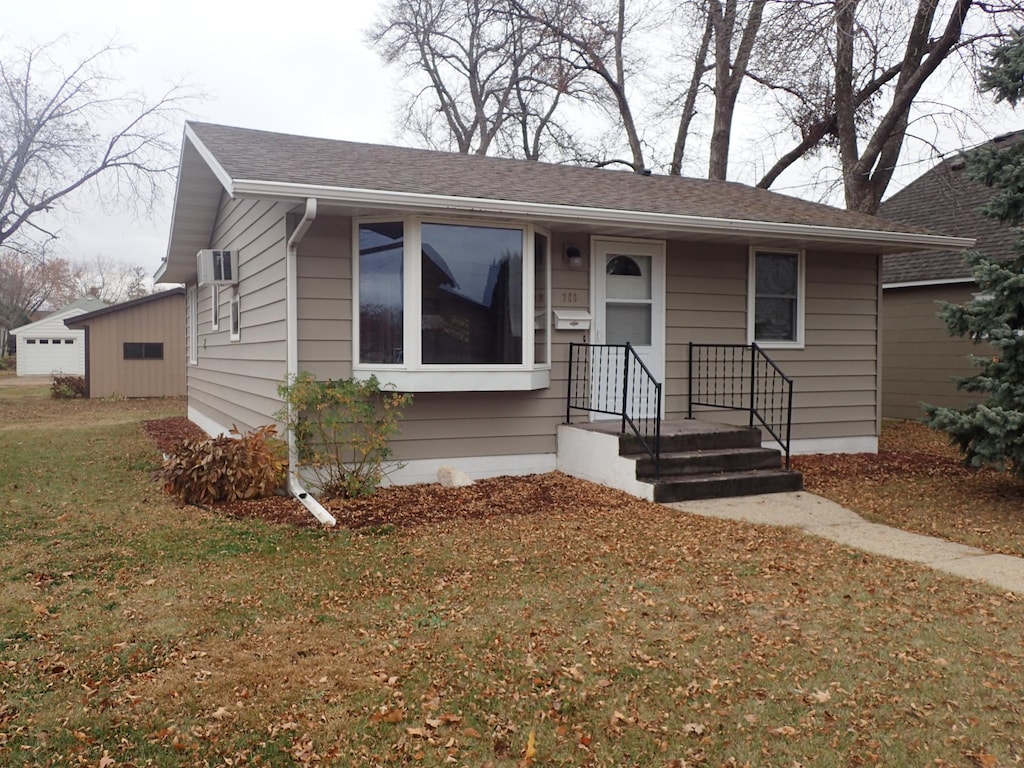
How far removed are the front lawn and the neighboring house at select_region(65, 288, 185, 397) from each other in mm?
17143

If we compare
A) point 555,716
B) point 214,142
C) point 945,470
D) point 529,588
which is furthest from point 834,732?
point 214,142

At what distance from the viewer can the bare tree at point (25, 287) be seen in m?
46.2

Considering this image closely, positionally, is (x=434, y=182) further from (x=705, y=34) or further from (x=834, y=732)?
(x=705, y=34)

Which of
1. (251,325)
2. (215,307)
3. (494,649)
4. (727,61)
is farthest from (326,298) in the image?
(727,61)

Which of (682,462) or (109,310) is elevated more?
(109,310)

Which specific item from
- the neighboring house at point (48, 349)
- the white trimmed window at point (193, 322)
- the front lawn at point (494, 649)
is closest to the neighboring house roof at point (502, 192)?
the front lawn at point (494, 649)

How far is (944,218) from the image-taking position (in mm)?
14656

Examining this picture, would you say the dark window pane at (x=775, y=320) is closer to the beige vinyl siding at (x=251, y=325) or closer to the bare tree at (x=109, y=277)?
the beige vinyl siding at (x=251, y=325)

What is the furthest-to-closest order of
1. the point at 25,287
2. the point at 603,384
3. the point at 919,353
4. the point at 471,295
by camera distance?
the point at 25,287
the point at 919,353
the point at 603,384
the point at 471,295

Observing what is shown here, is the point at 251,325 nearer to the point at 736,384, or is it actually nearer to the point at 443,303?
the point at 443,303

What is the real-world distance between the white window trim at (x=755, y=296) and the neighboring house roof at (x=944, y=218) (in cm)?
477

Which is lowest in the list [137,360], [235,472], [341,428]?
[235,472]

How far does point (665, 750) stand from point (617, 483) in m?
4.44

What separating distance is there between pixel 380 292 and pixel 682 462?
311cm
